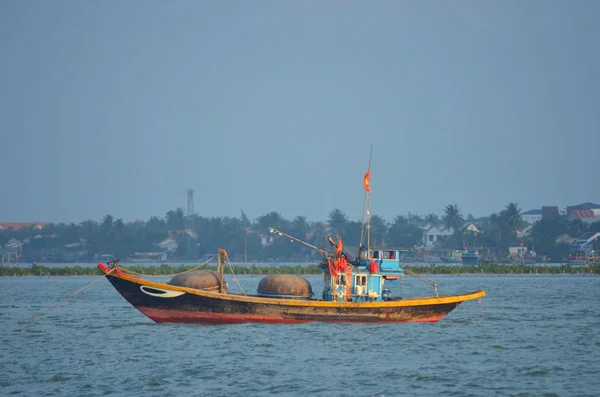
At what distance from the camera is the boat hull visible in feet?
141

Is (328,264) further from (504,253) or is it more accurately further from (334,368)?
(504,253)

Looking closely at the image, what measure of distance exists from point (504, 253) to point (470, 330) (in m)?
154

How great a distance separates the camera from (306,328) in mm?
43281

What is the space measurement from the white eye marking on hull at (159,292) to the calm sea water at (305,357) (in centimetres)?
181

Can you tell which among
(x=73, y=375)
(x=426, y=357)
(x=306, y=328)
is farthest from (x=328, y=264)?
(x=73, y=375)

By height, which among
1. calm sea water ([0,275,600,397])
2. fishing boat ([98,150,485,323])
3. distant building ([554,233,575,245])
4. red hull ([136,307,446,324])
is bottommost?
calm sea water ([0,275,600,397])

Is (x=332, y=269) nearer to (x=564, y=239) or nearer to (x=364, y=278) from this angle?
(x=364, y=278)

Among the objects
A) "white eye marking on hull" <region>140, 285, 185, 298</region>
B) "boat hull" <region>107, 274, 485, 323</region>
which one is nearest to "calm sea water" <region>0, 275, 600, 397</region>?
"boat hull" <region>107, 274, 485, 323</region>

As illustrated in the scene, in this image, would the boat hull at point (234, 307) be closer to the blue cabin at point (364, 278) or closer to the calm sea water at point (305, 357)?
the calm sea water at point (305, 357)

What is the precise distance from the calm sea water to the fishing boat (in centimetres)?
62

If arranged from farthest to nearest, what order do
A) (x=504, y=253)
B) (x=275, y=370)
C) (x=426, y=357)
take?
(x=504, y=253) → (x=426, y=357) → (x=275, y=370)

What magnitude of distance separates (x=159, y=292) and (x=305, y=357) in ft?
34.1

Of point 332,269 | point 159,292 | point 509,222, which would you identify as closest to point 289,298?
point 332,269

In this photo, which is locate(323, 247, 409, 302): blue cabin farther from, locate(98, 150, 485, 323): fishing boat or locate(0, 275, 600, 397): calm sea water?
locate(0, 275, 600, 397): calm sea water
